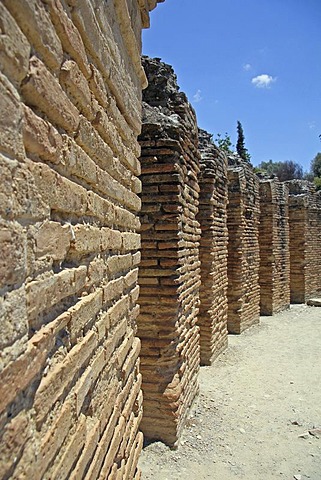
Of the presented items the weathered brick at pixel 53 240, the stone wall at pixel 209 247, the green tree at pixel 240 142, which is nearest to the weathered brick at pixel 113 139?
the weathered brick at pixel 53 240

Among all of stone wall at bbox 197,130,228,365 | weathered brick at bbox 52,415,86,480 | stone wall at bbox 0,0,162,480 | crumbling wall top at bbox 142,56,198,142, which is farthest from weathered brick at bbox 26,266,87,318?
stone wall at bbox 197,130,228,365

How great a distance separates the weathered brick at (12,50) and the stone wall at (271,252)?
37.7 ft

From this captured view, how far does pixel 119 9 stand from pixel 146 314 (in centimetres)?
290

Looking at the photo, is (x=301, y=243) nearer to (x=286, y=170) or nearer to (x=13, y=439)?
(x=13, y=439)

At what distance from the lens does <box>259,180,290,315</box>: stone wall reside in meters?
11.8

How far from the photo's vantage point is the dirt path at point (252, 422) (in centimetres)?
384

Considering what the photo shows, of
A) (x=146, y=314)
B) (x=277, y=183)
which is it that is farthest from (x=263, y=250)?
(x=146, y=314)

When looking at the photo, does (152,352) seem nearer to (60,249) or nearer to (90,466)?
(90,466)

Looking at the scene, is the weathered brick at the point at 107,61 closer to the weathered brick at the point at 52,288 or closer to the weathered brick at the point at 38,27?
the weathered brick at the point at 38,27

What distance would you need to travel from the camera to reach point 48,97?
105 centimetres

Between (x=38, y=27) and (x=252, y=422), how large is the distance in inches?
198

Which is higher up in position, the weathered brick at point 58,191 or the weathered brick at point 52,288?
the weathered brick at point 58,191

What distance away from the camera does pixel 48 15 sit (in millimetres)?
1050

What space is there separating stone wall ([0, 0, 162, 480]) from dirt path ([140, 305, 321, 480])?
2177 mm
